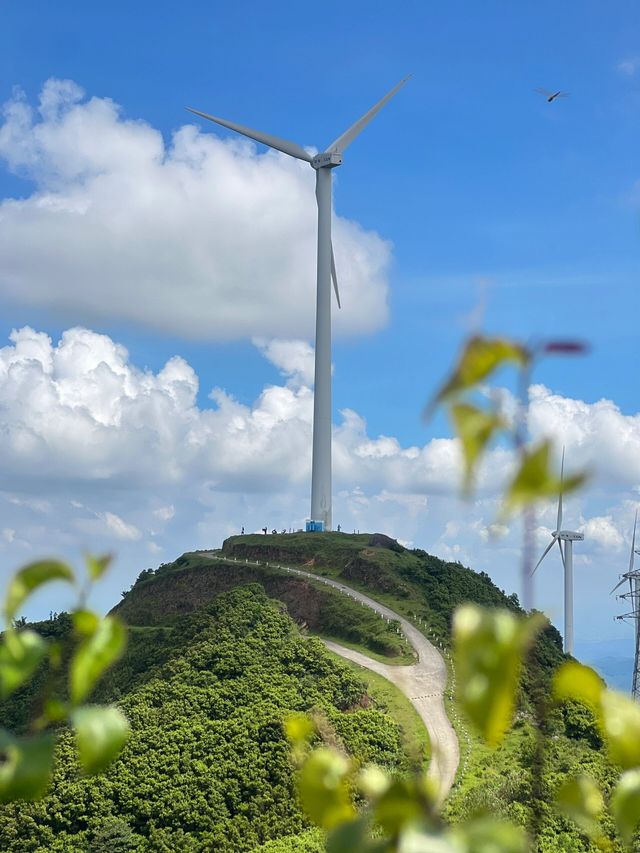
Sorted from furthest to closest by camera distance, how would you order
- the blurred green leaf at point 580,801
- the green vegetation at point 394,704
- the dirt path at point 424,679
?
1. the dirt path at point 424,679
2. the green vegetation at point 394,704
3. the blurred green leaf at point 580,801

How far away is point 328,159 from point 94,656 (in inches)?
2504

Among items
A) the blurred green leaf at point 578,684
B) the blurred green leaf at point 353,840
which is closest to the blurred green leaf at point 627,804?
the blurred green leaf at point 578,684

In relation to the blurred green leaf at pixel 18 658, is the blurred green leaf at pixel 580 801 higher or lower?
lower

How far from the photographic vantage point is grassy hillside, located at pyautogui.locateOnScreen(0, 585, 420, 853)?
2584 centimetres

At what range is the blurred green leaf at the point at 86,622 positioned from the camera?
1.87 m

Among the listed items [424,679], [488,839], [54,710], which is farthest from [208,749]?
[488,839]

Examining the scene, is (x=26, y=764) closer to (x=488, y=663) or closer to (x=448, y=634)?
(x=488, y=663)

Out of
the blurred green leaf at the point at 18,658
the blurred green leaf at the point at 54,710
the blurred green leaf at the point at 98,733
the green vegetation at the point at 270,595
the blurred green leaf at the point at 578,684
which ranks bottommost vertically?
the blurred green leaf at the point at 98,733

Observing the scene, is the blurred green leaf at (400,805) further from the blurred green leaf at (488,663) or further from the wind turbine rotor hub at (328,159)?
the wind turbine rotor hub at (328,159)

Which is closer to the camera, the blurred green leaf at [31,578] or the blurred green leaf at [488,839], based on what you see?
the blurred green leaf at [488,839]

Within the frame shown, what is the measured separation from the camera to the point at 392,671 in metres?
38.0

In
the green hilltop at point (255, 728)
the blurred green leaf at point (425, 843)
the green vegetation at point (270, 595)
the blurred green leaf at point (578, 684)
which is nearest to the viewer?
the blurred green leaf at point (425, 843)

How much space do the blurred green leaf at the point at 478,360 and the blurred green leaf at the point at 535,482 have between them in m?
0.15

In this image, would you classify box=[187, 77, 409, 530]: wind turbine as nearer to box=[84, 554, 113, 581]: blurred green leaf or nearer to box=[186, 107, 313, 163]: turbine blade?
box=[186, 107, 313, 163]: turbine blade
